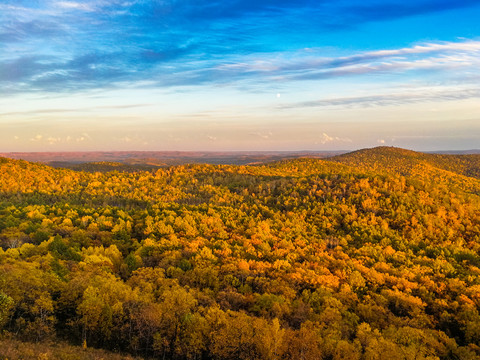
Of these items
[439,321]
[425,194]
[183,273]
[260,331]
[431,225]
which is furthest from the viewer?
[425,194]

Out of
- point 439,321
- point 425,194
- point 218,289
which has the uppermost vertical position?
point 425,194

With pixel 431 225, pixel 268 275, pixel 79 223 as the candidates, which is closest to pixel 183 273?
pixel 268 275

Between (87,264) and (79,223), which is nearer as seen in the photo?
(87,264)

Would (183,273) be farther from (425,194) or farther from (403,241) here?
(425,194)

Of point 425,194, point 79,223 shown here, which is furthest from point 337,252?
point 79,223

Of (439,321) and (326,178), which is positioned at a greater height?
(326,178)

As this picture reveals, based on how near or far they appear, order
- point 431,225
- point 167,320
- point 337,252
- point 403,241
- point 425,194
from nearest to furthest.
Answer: point 167,320 → point 337,252 → point 403,241 → point 431,225 → point 425,194
